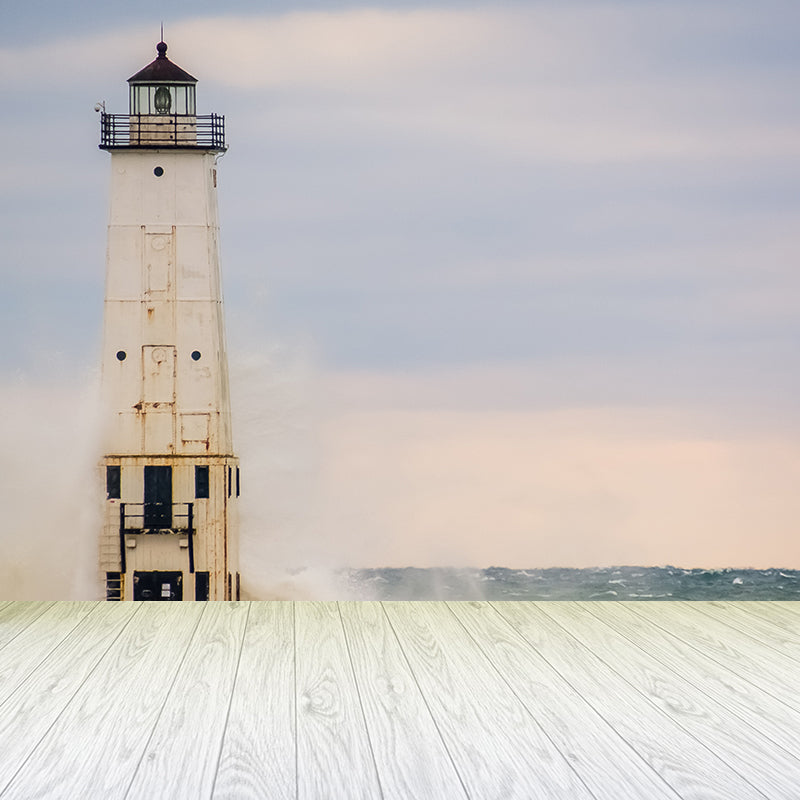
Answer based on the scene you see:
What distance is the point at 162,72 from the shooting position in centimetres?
409

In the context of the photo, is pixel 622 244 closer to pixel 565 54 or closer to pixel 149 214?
pixel 565 54

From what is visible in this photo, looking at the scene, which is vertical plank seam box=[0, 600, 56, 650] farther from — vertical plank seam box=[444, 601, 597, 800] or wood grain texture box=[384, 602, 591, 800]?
vertical plank seam box=[444, 601, 597, 800]

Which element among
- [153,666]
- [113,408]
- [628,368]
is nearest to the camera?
[153,666]

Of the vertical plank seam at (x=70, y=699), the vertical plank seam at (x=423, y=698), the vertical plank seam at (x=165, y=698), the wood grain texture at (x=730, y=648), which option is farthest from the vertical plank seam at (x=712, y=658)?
the vertical plank seam at (x=70, y=699)

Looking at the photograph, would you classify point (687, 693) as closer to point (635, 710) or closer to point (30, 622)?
point (635, 710)

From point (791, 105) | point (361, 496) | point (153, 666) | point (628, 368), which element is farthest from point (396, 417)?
point (153, 666)

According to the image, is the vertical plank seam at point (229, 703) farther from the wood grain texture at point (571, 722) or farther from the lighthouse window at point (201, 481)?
the lighthouse window at point (201, 481)

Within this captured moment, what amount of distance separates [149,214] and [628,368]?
2442 mm

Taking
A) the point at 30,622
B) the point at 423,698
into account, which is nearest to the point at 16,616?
the point at 30,622

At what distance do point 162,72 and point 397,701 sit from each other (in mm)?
3012

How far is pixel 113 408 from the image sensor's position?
4656 millimetres

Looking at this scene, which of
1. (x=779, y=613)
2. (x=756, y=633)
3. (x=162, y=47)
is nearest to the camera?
(x=756, y=633)

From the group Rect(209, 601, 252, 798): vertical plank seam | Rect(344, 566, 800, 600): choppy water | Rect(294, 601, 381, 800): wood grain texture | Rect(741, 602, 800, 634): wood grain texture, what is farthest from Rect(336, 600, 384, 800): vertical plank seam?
Rect(344, 566, 800, 600): choppy water

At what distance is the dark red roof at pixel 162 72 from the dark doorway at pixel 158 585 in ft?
7.04
